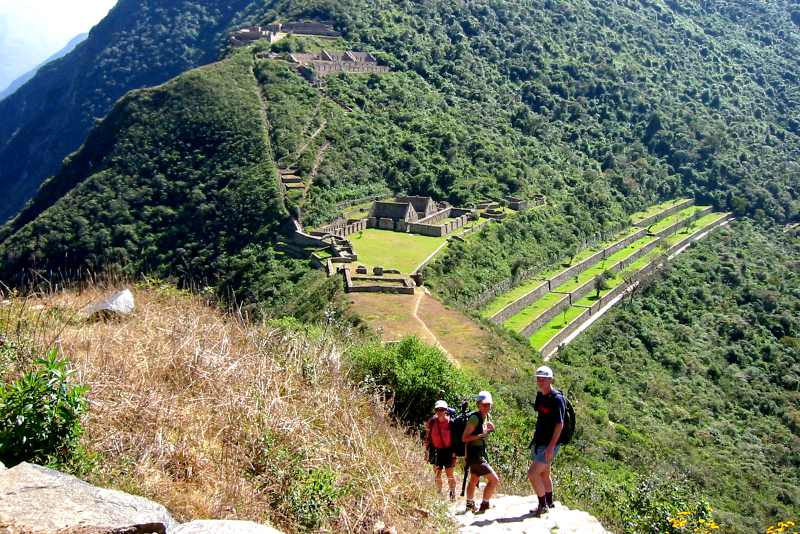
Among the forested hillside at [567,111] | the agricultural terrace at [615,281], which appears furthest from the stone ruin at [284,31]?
the agricultural terrace at [615,281]

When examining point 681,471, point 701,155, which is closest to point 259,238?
point 681,471

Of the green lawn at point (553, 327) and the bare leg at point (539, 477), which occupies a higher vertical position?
the bare leg at point (539, 477)

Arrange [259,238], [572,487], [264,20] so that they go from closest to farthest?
[572,487], [259,238], [264,20]

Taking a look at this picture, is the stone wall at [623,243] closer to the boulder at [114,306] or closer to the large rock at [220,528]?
the boulder at [114,306]

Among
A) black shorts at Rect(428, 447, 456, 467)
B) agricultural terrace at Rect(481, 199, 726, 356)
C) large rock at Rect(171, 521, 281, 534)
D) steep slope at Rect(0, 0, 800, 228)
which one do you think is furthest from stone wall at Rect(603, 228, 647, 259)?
large rock at Rect(171, 521, 281, 534)

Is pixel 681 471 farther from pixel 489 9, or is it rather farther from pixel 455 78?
pixel 489 9

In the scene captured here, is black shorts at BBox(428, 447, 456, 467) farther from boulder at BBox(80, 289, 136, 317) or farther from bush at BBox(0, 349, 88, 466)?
boulder at BBox(80, 289, 136, 317)
